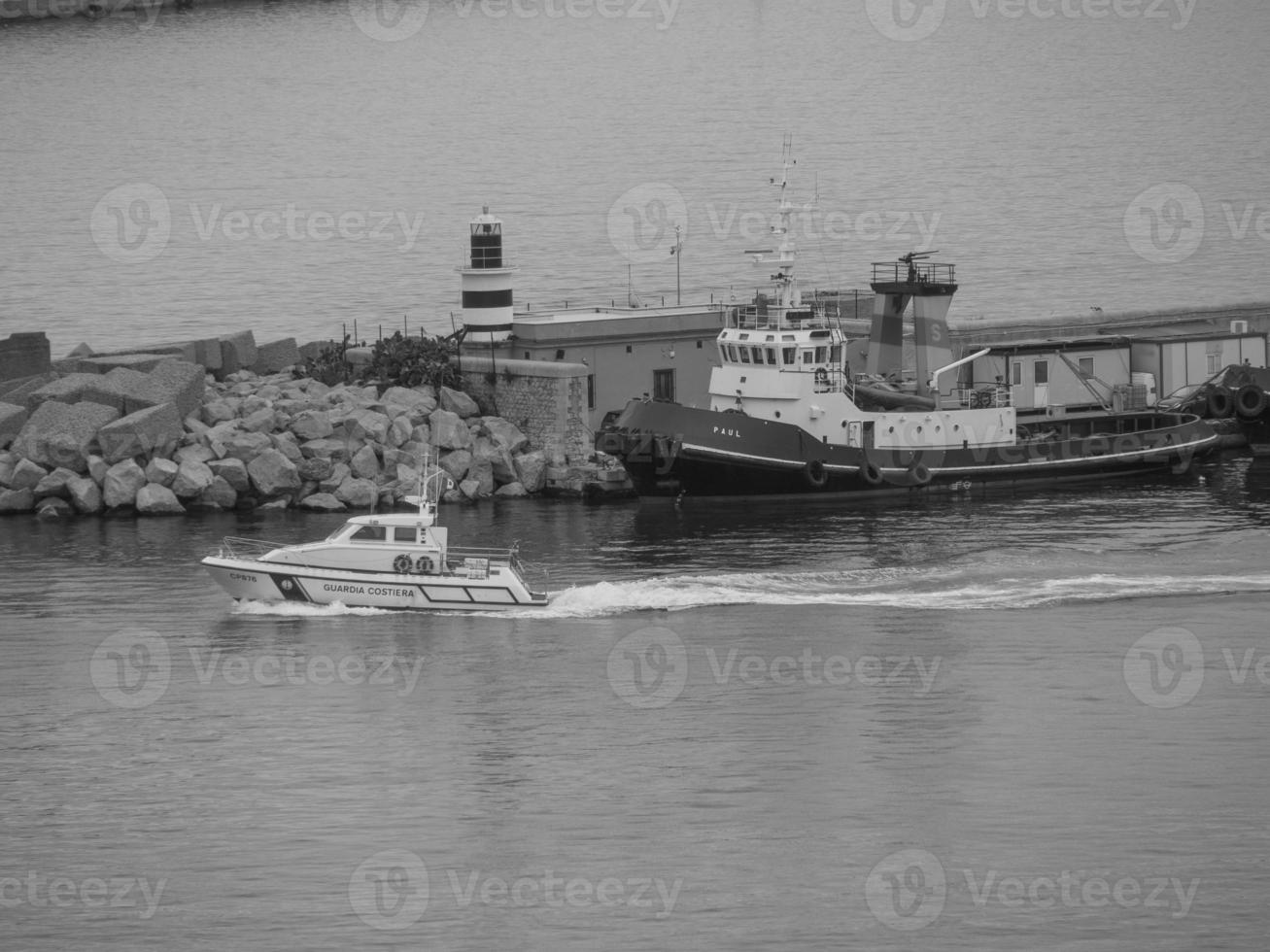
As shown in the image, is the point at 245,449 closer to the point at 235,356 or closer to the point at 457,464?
the point at 457,464

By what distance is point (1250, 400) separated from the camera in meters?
56.6

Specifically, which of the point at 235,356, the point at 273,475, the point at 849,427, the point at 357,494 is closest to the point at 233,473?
the point at 273,475

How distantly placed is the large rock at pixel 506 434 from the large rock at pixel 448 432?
601 millimetres

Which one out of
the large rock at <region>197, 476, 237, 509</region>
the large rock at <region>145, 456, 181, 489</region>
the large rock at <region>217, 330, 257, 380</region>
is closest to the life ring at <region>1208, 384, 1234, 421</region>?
the large rock at <region>217, 330, 257, 380</region>

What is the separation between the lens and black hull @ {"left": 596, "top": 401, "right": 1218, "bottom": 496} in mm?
48812

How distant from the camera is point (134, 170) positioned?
12775 centimetres

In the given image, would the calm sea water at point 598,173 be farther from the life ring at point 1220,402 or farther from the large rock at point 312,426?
the large rock at point 312,426

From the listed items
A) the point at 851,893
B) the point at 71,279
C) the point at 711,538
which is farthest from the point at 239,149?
the point at 851,893

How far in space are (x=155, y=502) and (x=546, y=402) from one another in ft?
31.4

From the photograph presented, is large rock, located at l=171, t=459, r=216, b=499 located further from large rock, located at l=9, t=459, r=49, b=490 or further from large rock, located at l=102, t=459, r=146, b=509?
large rock, located at l=9, t=459, r=49, b=490

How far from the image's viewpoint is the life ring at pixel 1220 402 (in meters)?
56.8

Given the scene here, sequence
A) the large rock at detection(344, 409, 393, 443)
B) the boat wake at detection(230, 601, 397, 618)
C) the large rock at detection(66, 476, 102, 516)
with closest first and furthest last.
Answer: the boat wake at detection(230, 601, 397, 618), the large rock at detection(66, 476, 102, 516), the large rock at detection(344, 409, 393, 443)

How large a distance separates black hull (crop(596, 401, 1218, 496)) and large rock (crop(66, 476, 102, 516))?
11.2 m

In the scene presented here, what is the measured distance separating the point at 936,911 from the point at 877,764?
14.3ft
